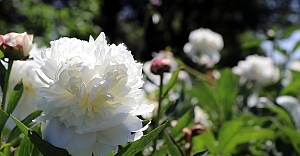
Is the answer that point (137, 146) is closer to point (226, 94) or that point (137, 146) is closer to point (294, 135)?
point (294, 135)

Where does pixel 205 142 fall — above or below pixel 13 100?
below

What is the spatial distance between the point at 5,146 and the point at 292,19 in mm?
15026

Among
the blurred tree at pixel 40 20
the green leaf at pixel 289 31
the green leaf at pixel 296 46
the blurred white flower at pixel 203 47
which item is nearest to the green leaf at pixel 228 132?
the green leaf at pixel 289 31

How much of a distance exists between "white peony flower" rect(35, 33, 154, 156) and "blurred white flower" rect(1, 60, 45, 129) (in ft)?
0.80

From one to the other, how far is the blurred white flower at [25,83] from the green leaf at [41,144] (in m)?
0.27

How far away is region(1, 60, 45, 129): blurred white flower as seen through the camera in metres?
0.71

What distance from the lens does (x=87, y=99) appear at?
475 mm

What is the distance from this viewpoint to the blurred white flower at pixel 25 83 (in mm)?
711

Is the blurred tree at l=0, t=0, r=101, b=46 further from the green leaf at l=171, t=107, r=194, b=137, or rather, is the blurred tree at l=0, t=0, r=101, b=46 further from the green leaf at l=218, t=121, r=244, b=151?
the green leaf at l=171, t=107, r=194, b=137

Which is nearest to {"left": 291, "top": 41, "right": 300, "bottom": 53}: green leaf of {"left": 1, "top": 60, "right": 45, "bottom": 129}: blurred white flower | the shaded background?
{"left": 1, "top": 60, "right": 45, "bottom": 129}: blurred white flower

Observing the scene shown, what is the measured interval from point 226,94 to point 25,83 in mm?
646

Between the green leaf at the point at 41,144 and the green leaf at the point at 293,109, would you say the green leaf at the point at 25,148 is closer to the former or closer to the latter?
the green leaf at the point at 41,144

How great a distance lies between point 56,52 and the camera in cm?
48

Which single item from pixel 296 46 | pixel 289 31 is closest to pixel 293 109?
pixel 289 31
